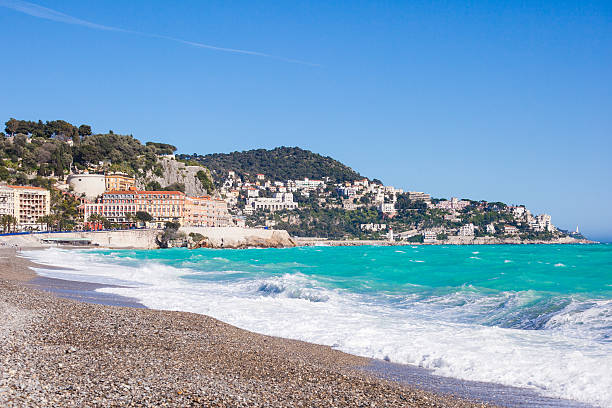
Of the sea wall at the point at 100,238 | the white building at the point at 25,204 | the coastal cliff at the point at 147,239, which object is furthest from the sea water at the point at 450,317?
the white building at the point at 25,204

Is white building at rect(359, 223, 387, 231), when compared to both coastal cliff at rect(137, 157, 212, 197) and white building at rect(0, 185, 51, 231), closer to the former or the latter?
coastal cliff at rect(137, 157, 212, 197)

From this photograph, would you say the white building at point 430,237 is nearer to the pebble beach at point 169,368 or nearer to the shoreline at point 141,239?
the shoreline at point 141,239

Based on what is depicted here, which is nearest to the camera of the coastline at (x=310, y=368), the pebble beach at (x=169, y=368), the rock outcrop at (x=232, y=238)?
the pebble beach at (x=169, y=368)

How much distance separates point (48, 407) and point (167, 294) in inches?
593

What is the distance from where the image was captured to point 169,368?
345 inches

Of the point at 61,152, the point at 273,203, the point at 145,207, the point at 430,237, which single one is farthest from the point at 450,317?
the point at 273,203

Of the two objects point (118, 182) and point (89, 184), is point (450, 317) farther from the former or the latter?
point (118, 182)

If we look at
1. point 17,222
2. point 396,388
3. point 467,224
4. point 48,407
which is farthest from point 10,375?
point 467,224

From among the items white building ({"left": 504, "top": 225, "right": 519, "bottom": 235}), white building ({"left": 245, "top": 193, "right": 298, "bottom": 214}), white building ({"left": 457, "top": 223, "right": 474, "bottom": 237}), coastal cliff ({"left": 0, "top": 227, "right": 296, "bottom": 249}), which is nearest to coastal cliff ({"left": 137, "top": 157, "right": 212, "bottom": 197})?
coastal cliff ({"left": 0, "top": 227, "right": 296, "bottom": 249})

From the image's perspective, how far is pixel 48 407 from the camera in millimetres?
6191

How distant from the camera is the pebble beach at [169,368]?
7012 mm

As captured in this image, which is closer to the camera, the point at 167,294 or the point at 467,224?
the point at 167,294

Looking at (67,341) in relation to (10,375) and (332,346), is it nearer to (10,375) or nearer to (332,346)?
(10,375)

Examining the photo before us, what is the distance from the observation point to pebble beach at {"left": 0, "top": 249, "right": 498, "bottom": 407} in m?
7.01
